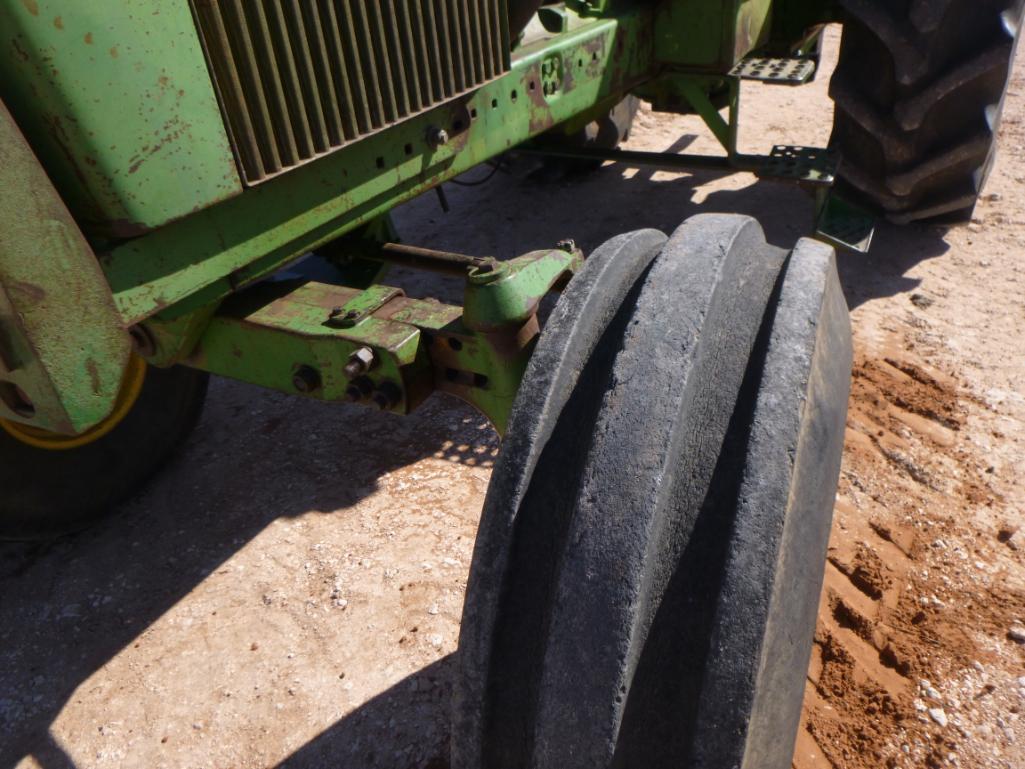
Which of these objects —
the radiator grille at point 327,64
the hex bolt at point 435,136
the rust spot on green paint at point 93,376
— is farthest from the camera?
the hex bolt at point 435,136

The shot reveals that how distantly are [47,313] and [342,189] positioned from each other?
79 cm

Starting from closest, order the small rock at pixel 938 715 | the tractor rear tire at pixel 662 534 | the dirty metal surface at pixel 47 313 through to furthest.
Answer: the tractor rear tire at pixel 662 534 < the dirty metal surface at pixel 47 313 < the small rock at pixel 938 715

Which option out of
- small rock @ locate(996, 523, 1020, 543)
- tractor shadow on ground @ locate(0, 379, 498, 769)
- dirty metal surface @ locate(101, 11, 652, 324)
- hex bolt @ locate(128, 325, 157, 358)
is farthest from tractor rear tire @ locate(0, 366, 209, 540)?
small rock @ locate(996, 523, 1020, 543)

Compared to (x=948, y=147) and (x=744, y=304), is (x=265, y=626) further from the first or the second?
(x=948, y=147)

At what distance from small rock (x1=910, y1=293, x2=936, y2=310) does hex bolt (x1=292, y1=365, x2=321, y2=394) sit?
2606 millimetres

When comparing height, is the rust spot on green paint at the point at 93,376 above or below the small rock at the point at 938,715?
above

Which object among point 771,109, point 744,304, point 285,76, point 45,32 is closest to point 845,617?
point 744,304

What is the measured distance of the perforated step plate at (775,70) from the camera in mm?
3250

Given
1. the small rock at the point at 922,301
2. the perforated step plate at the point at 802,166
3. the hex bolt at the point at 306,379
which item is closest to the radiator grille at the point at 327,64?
the hex bolt at the point at 306,379

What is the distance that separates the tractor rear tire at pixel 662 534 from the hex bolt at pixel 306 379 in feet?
2.46

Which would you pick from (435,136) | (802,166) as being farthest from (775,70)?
(435,136)

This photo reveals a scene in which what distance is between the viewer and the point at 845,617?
210 cm

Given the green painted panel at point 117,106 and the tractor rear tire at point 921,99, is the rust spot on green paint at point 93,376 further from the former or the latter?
the tractor rear tire at point 921,99

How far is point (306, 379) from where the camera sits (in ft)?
6.22
